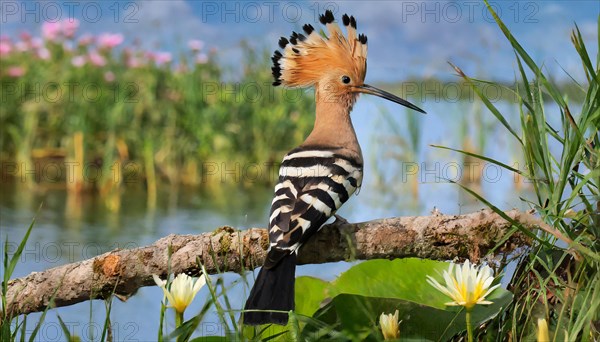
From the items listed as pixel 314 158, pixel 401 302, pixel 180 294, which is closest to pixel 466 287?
pixel 401 302

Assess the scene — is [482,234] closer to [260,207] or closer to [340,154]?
[340,154]

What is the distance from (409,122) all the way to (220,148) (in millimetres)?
1961

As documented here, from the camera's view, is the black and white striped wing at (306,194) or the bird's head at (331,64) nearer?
the black and white striped wing at (306,194)

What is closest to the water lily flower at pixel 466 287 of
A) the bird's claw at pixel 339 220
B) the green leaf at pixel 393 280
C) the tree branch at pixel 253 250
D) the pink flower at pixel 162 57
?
the green leaf at pixel 393 280

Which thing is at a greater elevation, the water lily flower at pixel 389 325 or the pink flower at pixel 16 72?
the pink flower at pixel 16 72

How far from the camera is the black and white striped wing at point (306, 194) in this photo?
2.29 metres

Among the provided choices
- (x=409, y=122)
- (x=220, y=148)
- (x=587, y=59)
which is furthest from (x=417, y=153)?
(x=587, y=59)

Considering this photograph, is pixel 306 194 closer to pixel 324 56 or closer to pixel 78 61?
pixel 324 56

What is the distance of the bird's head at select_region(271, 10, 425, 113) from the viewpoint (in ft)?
10.4

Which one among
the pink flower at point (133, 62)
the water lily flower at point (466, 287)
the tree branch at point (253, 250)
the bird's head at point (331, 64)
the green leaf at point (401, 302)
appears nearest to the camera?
the water lily flower at point (466, 287)

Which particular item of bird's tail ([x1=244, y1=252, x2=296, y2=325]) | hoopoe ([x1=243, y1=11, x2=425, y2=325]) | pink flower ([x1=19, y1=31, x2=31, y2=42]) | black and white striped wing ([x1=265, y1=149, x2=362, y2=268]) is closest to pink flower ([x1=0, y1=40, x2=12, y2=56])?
pink flower ([x1=19, y1=31, x2=31, y2=42])

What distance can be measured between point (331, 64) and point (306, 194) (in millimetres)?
898

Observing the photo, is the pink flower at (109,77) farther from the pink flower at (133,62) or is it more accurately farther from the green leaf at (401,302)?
the green leaf at (401,302)

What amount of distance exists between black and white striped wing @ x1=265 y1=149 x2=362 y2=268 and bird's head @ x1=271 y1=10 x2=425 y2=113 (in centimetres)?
46
